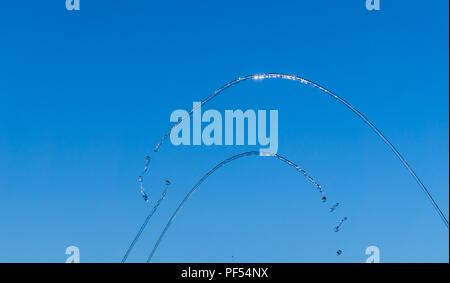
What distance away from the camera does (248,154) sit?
35938 millimetres
